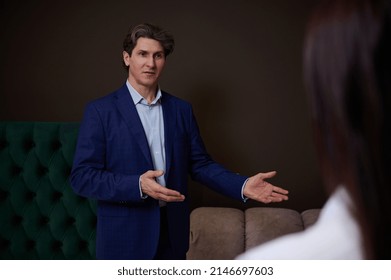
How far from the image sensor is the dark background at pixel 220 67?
163cm

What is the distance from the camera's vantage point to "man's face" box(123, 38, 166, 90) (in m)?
1.25

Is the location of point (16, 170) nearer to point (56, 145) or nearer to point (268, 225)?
point (56, 145)

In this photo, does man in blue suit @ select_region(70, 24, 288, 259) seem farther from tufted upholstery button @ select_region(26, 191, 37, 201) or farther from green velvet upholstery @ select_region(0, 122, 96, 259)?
tufted upholstery button @ select_region(26, 191, 37, 201)

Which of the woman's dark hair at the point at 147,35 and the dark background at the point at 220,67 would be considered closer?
the woman's dark hair at the point at 147,35

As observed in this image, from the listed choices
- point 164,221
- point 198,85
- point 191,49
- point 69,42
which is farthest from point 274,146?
point 69,42

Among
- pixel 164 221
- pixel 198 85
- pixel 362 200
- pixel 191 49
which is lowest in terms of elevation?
pixel 164 221

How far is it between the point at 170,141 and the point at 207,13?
61cm

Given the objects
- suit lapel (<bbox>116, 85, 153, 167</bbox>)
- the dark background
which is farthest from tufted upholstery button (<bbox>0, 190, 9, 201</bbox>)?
suit lapel (<bbox>116, 85, 153, 167</bbox>)

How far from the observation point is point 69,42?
1.68m

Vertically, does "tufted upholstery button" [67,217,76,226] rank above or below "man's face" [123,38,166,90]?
below

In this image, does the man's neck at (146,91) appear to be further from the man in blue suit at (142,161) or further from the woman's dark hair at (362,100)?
the woman's dark hair at (362,100)

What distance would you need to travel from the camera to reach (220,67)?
5.38ft

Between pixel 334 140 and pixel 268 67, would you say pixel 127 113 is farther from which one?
pixel 334 140

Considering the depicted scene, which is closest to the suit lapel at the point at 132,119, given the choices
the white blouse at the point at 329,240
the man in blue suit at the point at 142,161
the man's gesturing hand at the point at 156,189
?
the man in blue suit at the point at 142,161
